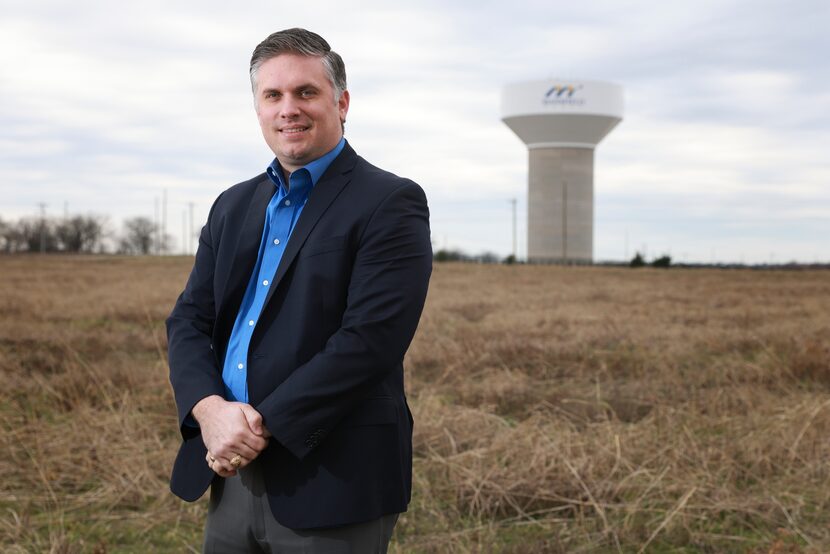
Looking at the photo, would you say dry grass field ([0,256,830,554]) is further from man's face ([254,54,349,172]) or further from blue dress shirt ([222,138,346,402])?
man's face ([254,54,349,172])

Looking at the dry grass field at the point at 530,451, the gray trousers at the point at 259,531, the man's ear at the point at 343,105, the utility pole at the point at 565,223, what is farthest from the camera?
the utility pole at the point at 565,223

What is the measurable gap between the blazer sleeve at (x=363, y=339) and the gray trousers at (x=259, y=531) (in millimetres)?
195

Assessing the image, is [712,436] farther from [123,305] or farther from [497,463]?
[123,305]

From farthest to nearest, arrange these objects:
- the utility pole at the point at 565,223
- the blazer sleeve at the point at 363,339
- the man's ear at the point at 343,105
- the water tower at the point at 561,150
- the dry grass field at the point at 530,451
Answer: the utility pole at the point at 565,223 < the water tower at the point at 561,150 < the dry grass field at the point at 530,451 < the man's ear at the point at 343,105 < the blazer sleeve at the point at 363,339

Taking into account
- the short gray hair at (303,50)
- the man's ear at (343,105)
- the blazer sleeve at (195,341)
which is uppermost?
the short gray hair at (303,50)

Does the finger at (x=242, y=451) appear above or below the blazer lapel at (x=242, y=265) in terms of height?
below

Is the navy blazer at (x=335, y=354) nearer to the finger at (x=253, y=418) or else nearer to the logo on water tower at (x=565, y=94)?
the finger at (x=253, y=418)

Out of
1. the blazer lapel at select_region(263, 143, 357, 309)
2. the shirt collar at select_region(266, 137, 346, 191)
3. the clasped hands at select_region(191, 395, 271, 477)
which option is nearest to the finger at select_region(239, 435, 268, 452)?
the clasped hands at select_region(191, 395, 271, 477)

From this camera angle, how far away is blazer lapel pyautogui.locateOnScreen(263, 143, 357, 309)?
1.99 metres

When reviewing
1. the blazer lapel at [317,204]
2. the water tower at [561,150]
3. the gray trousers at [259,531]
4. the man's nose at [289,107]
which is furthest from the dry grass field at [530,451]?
the water tower at [561,150]

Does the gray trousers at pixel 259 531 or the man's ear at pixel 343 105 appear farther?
the man's ear at pixel 343 105

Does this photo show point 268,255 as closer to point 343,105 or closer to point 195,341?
point 195,341

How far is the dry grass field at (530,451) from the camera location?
3998 millimetres

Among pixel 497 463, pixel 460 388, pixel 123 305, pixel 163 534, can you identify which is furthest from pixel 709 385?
pixel 123 305
